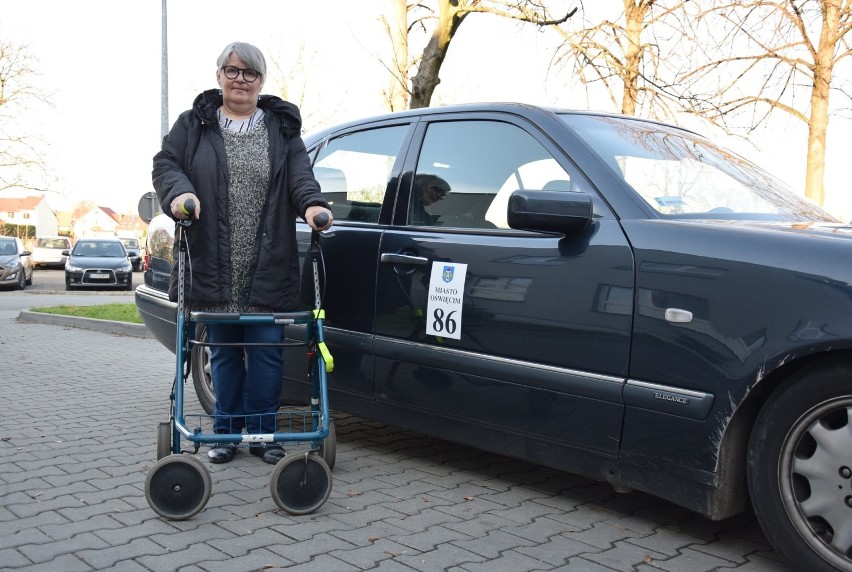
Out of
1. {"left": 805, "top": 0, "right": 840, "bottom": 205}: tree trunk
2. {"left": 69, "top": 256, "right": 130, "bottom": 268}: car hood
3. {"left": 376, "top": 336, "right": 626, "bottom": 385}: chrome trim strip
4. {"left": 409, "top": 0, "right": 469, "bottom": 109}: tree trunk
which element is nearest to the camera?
{"left": 376, "top": 336, "right": 626, "bottom": 385}: chrome trim strip

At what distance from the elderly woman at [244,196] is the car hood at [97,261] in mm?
19997

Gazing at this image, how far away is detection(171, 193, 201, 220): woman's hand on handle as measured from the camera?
362 centimetres

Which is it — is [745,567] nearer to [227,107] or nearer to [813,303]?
[813,303]

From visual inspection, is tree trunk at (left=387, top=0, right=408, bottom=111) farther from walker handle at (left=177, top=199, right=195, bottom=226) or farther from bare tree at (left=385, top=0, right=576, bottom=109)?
walker handle at (left=177, top=199, right=195, bottom=226)

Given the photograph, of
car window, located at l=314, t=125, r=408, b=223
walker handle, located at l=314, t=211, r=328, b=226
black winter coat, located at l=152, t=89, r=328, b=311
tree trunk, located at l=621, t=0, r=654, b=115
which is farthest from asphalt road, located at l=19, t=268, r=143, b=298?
walker handle, located at l=314, t=211, r=328, b=226

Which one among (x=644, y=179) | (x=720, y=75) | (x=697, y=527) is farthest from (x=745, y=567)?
(x=720, y=75)

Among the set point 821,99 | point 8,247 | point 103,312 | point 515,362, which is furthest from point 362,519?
point 8,247

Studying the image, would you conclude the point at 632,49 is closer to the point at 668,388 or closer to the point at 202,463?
the point at 668,388

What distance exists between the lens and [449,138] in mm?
4188

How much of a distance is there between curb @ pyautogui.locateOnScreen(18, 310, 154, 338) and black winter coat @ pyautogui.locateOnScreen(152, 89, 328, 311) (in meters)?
6.77

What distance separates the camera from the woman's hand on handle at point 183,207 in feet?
11.9

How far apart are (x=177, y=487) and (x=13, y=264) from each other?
68.1 ft

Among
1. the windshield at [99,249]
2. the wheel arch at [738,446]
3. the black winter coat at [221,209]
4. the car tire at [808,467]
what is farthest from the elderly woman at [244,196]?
the windshield at [99,249]

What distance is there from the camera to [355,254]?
14.2ft
